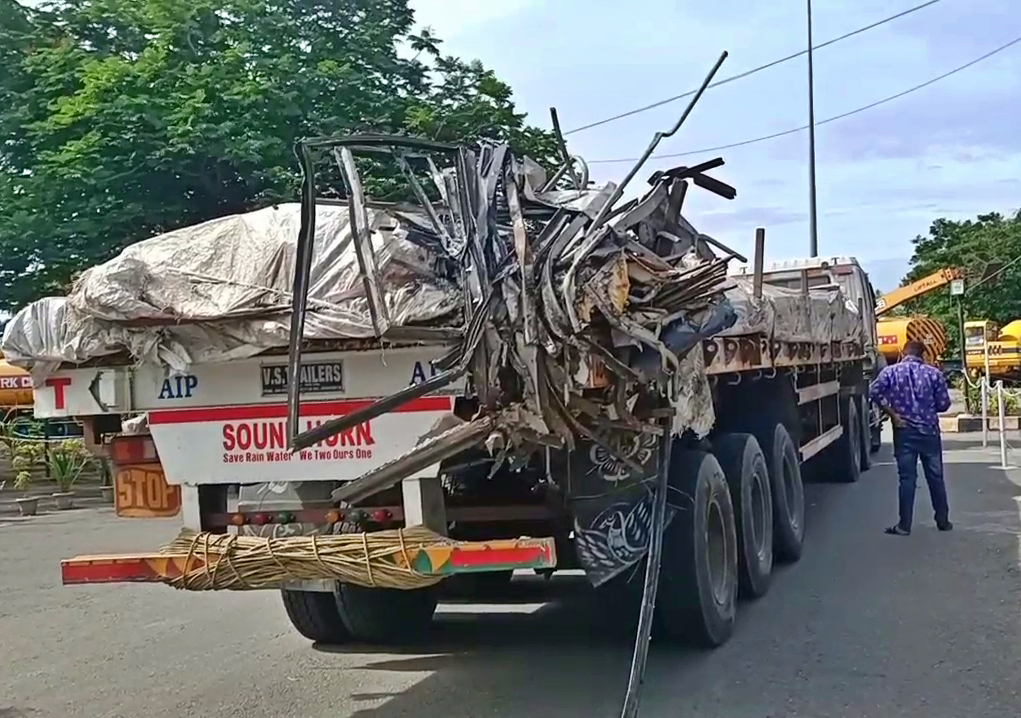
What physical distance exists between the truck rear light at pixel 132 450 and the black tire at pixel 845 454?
9742 millimetres

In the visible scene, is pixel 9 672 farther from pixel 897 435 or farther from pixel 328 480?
pixel 897 435

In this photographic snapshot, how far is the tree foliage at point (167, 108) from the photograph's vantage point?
52.3ft

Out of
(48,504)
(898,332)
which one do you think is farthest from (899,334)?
(48,504)

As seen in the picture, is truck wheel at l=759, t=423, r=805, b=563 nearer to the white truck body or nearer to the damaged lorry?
the damaged lorry

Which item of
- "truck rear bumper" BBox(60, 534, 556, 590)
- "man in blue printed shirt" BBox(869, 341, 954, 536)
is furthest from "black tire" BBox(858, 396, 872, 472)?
"truck rear bumper" BBox(60, 534, 556, 590)

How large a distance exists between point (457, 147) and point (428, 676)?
295cm

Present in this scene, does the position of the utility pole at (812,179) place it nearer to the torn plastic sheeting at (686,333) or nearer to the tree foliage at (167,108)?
the tree foliage at (167,108)

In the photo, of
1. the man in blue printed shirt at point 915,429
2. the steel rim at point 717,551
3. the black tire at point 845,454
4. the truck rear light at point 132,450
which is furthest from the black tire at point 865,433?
the truck rear light at point 132,450

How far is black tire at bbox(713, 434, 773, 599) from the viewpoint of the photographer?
7582 millimetres

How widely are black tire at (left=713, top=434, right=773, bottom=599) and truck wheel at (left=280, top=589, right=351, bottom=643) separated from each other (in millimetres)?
2459

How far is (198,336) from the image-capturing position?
543 centimetres

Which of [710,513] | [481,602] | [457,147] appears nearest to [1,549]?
[481,602]

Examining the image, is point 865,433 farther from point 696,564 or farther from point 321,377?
point 321,377

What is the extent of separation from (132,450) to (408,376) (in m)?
1.62
